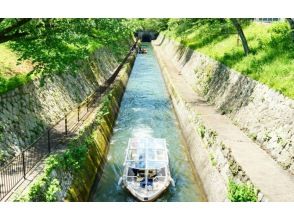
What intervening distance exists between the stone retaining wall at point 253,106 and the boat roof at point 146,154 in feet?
19.0

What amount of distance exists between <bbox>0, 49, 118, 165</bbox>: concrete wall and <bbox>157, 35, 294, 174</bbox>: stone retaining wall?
11795mm

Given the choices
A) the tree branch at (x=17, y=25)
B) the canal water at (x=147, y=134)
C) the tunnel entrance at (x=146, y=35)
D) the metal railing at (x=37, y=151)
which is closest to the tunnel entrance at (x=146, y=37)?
the tunnel entrance at (x=146, y=35)

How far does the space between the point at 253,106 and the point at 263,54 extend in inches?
293

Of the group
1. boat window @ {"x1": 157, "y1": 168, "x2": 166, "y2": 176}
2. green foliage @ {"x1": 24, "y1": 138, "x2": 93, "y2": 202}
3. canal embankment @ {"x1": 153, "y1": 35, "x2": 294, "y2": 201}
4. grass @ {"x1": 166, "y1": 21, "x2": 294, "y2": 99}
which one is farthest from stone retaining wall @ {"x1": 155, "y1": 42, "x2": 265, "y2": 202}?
green foliage @ {"x1": 24, "y1": 138, "x2": 93, "y2": 202}

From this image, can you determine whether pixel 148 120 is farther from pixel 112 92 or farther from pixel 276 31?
pixel 276 31

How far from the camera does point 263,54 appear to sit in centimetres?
3094

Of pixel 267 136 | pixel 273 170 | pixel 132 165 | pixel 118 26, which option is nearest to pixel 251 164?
pixel 273 170

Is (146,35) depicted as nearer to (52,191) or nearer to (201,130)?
(201,130)

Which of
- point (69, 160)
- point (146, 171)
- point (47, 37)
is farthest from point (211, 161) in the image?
point (47, 37)

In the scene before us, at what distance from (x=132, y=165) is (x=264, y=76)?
1177 cm

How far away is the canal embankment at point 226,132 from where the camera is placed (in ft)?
57.1

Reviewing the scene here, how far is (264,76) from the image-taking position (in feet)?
86.3

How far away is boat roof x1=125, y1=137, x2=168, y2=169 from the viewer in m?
21.3

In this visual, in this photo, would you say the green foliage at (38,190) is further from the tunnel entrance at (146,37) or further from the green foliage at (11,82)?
A: the tunnel entrance at (146,37)
